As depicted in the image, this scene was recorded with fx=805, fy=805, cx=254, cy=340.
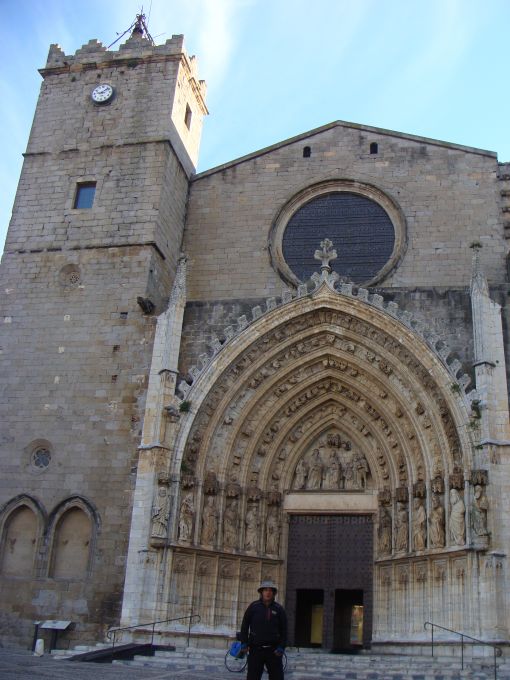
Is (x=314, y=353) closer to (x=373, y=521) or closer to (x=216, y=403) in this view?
(x=216, y=403)

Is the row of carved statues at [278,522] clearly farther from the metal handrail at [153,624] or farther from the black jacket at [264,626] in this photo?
the black jacket at [264,626]

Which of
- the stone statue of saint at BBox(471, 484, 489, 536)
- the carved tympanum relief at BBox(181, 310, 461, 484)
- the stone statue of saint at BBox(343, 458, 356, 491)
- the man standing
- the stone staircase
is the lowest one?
the stone staircase

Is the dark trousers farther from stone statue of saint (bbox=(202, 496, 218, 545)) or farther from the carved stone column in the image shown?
stone statue of saint (bbox=(202, 496, 218, 545))

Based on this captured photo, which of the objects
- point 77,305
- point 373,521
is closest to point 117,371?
point 77,305

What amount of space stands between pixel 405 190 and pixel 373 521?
22.5 feet

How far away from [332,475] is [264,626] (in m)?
7.85

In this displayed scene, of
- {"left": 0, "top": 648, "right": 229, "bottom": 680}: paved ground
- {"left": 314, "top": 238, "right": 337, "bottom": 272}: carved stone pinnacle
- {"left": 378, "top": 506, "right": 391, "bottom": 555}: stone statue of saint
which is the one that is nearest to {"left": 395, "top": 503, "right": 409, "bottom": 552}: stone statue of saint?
{"left": 378, "top": 506, "right": 391, "bottom": 555}: stone statue of saint

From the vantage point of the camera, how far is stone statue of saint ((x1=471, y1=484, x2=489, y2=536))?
38.8ft

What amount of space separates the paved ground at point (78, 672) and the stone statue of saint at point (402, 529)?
422 cm

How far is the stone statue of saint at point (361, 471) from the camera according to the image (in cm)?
1448

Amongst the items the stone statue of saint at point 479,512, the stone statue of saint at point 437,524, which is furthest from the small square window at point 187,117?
the stone statue of saint at point 479,512

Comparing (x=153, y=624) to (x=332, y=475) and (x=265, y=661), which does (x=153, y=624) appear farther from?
(x=265, y=661)

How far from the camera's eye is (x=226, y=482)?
14.1 m

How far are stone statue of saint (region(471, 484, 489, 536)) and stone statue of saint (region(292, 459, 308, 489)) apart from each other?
143 inches
